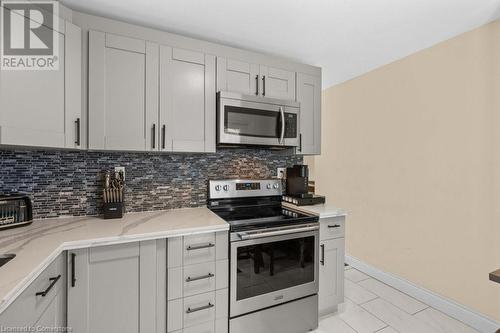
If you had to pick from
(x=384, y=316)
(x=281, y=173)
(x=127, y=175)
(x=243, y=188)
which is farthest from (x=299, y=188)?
(x=127, y=175)

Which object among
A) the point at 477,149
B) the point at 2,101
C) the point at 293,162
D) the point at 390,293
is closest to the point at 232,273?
the point at 293,162

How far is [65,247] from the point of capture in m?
1.26

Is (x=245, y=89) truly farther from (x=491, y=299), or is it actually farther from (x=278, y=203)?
(x=491, y=299)

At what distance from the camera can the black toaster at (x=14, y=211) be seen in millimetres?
1426

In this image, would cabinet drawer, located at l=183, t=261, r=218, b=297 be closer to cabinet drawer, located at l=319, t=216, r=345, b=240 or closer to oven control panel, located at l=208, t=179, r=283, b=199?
oven control panel, located at l=208, t=179, r=283, b=199

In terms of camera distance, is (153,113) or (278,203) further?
(278,203)

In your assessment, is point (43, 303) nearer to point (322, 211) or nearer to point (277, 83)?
point (322, 211)

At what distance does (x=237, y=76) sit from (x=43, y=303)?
1.90 m

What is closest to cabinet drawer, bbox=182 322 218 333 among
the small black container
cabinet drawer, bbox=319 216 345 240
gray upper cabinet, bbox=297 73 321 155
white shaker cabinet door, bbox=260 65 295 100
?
the small black container

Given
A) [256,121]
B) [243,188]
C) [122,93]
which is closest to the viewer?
[122,93]

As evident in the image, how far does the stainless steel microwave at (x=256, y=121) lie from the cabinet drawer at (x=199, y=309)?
1.14 metres

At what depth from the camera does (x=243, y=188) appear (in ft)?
7.68

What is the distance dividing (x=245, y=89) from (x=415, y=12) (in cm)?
137

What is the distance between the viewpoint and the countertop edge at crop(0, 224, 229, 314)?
818mm
